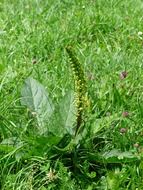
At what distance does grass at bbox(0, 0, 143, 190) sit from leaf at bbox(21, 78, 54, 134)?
0.14 feet

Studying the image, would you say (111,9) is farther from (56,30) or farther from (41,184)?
(41,184)

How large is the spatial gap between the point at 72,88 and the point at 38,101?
357 millimetres

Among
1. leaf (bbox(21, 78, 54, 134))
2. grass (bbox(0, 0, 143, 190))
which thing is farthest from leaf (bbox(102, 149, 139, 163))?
leaf (bbox(21, 78, 54, 134))

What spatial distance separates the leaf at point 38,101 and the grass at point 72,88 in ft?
0.14

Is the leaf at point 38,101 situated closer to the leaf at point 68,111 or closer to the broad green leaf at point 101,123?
the leaf at point 68,111

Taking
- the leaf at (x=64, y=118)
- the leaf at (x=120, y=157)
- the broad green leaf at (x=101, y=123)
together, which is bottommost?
the leaf at (x=120, y=157)

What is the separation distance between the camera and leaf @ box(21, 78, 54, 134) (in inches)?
112

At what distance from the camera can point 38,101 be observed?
2.93m

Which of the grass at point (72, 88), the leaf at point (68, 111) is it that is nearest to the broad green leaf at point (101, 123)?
the grass at point (72, 88)

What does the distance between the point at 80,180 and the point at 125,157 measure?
9.8 inches

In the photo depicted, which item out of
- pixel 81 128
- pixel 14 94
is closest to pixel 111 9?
pixel 14 94

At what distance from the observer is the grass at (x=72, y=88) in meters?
2.62

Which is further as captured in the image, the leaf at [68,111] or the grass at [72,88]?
the leaf at [68,111]

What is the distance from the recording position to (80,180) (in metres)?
2.63
